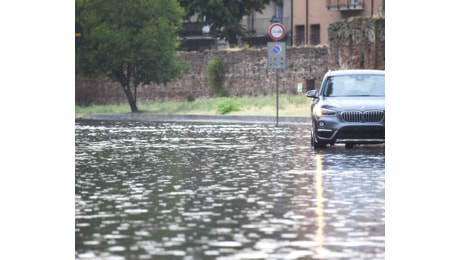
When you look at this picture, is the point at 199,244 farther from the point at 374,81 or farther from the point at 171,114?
the point at 171,114

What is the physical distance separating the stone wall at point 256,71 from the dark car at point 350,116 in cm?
2518

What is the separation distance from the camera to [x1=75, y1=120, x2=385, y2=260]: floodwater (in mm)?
11234

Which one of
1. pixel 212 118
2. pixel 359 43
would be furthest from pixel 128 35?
pixel 359 43

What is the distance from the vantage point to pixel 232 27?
79625mm

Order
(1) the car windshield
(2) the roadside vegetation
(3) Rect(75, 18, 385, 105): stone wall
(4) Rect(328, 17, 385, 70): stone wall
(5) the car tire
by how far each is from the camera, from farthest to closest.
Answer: (3) Rect(75, 18, 385, 105): stone wall, (4) Rect(328, 17, 385, 70): stone wall, (2) the roadside vegetation, (1) the car windshield, (5) the car tire

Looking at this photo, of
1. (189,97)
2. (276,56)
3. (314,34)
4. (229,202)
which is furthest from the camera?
(314,34)

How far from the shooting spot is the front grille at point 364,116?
25391 millimetres

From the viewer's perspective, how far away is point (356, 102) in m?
25.8

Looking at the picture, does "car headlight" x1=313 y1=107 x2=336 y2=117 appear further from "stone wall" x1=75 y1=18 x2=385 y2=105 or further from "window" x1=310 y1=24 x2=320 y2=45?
"window" x1=310 y1=24 x2=320 y2=45

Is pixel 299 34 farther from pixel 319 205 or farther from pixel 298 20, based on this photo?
pixel 319 205

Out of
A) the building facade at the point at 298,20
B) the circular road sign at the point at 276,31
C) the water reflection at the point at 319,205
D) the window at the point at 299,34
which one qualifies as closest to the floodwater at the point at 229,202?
the water reflection at the point at 319,205

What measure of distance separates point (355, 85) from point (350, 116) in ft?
6.46

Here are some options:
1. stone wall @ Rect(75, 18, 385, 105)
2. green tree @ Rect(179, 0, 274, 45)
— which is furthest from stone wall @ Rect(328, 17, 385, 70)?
green tree @ Rect(179, 0, 274, 45)
